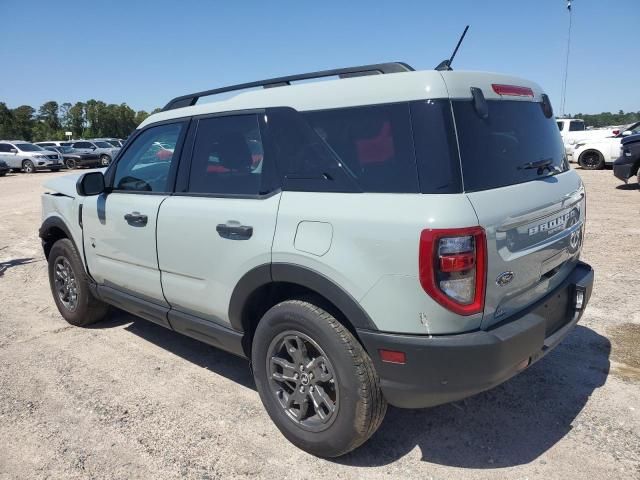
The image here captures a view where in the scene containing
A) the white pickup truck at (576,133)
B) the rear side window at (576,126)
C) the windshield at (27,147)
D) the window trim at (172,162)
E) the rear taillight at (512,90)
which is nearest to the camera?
the rear taillight at (512,90)

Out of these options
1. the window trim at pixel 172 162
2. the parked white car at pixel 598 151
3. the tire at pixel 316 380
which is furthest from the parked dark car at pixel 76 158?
the tire at pixel 316 380

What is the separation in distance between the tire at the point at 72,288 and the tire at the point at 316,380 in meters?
2.27

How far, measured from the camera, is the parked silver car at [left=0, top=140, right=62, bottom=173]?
27141mm

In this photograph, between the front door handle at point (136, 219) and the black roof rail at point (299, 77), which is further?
the front door handle at point (136, 219)

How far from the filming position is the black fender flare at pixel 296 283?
233cm

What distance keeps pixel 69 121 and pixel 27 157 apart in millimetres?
50761

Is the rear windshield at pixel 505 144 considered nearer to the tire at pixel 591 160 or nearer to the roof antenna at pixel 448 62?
the roof antenna at pixel 448 62

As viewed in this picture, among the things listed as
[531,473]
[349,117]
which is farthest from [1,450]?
[531,473]

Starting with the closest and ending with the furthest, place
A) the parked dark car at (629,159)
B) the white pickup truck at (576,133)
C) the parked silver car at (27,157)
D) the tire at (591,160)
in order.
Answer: the parked dark car at (629,159) → the tire at (591,160) → the white pickup truck at (576,133) → the parked silver car at (27,157)

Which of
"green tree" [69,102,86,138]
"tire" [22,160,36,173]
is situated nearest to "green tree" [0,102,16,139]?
"green tree" [69,102,86,138]

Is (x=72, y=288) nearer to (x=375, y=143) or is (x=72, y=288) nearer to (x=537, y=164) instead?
(x=375, y=143)

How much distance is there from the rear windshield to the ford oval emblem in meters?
0.40

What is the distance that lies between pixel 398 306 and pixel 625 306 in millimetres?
3554

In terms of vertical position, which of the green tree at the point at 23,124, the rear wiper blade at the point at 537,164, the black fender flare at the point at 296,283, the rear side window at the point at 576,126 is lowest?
the black fender flare at the point at 296,283
